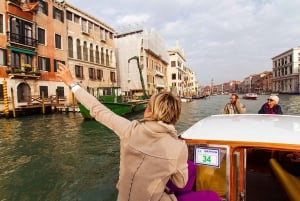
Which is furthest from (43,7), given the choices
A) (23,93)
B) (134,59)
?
(134,59)

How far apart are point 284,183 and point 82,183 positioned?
11.8ft

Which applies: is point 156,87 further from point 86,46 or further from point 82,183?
point 82,183

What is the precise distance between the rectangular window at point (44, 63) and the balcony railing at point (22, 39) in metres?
1.44

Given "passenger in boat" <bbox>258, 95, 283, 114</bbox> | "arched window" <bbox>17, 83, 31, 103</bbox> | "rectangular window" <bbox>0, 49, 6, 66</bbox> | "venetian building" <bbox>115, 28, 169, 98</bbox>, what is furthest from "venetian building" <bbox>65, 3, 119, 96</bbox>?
"passenger in boat" <bbox>258, 95, 283, 114</bbox>

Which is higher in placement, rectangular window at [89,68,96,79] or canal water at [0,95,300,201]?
rectangular window at [89,68,96,79]

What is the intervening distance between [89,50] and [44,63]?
7.09 metres

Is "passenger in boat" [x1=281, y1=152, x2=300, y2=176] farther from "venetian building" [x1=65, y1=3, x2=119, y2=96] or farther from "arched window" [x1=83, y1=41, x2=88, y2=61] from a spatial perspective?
"arched window" [x1=83, y1=41, x2=88, y2=61]

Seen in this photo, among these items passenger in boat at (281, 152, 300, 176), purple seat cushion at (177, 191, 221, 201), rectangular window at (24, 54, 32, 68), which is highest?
rectangular window at (24, 54, 32, 68)

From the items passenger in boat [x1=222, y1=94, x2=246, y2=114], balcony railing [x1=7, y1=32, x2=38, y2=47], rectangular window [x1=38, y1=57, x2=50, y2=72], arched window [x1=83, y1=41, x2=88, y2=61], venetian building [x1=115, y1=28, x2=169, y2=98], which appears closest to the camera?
passenger in boat [x1=222, y1=94, x2=246, y2=114]

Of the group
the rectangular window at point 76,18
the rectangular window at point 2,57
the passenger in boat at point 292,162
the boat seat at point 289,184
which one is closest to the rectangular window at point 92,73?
the rectangular window at point 76,18

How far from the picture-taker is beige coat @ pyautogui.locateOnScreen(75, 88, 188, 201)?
57.9 inches

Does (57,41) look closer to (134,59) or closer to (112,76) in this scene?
(112,76)

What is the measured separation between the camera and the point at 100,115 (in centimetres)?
179

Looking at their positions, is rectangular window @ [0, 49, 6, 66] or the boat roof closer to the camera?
the boat roof
